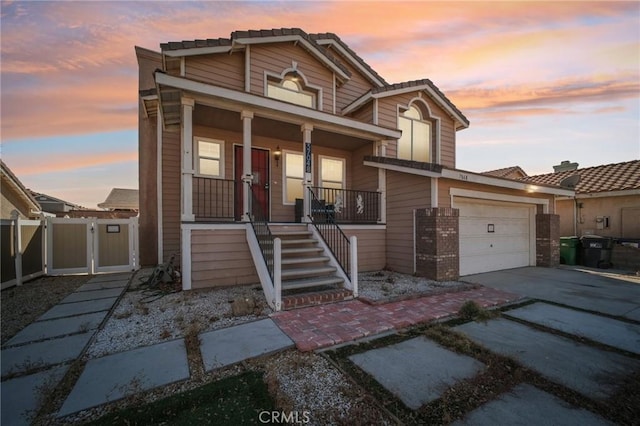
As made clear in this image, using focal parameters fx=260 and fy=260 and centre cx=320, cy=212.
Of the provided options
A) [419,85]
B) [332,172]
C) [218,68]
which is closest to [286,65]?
[218,68]

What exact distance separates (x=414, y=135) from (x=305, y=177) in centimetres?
524

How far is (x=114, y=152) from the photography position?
1131 cm


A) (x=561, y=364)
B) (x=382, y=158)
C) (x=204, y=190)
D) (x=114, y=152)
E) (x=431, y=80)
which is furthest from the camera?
(x=114, y=152)

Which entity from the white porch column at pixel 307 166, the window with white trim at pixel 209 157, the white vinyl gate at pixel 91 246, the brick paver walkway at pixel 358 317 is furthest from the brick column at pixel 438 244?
the white vinyl gate at pixel 91 246

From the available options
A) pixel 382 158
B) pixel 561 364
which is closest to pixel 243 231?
pixel 382 158

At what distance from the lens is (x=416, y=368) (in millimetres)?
2688

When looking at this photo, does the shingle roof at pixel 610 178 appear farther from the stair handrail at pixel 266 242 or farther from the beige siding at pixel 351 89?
the stair handrail at pixel 266 242

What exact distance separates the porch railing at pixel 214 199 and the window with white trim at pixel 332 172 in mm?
2941

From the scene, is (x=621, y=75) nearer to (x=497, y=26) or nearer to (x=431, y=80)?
(x=497, y=26)

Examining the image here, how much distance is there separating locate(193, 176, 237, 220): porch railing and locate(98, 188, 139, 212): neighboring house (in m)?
21.9

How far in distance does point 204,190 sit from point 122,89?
533 centimetres

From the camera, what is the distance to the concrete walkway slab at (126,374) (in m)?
2.19

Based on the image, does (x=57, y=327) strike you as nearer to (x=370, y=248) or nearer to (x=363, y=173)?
(x=370, y=248)

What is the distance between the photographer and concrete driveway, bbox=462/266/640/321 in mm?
4852
